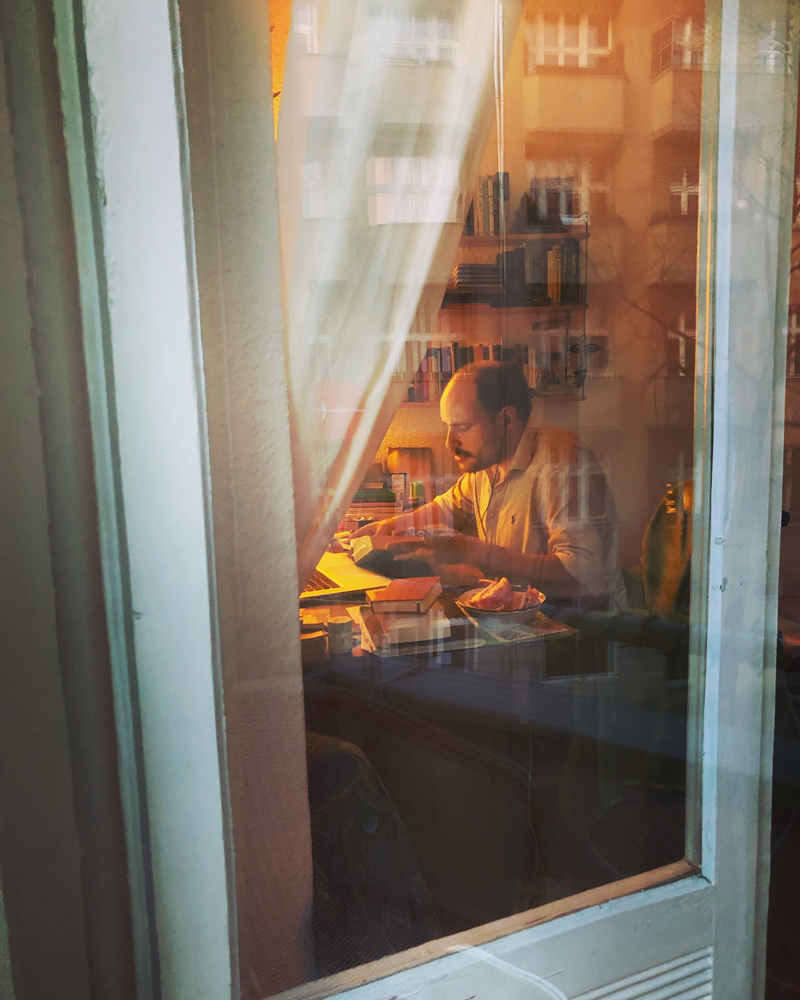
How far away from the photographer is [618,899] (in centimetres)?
89

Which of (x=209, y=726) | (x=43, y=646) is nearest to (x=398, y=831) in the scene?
(x=209, y=726)

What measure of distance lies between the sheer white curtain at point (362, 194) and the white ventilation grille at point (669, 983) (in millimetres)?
746

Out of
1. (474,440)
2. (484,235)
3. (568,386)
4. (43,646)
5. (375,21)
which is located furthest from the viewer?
(568,386)

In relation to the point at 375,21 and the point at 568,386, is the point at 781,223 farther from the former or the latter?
the point at 568,386

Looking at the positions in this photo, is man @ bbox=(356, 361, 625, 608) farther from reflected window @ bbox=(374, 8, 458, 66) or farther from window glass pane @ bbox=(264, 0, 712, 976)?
reflected window @ bbox=(374, 8, 458, 66)

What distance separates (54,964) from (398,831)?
73 cm

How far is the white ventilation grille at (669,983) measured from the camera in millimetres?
875

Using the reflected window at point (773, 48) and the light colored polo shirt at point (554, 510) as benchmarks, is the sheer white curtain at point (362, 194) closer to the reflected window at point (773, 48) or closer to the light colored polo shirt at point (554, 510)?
the reflected window at point (773, 48)

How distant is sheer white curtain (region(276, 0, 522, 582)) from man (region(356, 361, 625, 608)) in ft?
3.40

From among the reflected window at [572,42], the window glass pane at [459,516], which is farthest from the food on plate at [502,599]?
the reflected window at [572,42]

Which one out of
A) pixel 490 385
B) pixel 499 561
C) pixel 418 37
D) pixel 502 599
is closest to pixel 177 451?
pixel 418 37

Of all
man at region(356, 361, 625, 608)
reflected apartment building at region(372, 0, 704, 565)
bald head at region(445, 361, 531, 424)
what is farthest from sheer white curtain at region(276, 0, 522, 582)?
reflected apartment building at region(372, 0, 704, 565)

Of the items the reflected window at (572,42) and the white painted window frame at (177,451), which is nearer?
the white painted window frame at (177,451)

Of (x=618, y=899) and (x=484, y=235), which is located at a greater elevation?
(x=484, y=235)
